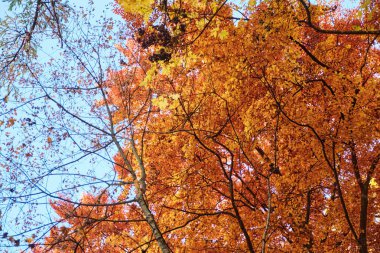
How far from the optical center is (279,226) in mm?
7301

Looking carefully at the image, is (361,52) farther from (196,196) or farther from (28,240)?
(28,240)

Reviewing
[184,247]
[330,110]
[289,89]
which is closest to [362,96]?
[330,110]

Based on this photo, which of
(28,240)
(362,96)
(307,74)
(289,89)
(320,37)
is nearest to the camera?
(28,240)

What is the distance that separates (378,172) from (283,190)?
315cm

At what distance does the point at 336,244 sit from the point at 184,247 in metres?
A: 3.93

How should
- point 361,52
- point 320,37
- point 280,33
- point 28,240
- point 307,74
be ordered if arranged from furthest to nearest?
point 320,37 < point 361,52 < point 307,74 < point 280,33 < point 28,240

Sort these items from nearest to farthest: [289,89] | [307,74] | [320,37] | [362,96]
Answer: [362,96], [289,89], [307,74], [320,37]

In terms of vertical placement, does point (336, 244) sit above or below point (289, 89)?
below

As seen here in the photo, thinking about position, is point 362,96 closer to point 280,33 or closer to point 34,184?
→ point 280,33

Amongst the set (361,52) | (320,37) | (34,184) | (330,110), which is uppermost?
(320,37)

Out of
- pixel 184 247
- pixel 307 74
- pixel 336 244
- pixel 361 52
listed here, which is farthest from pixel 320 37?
pixel 184 247

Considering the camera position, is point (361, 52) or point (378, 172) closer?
point (378, 172)

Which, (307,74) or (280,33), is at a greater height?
(307,74)

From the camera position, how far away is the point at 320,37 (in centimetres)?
1091
